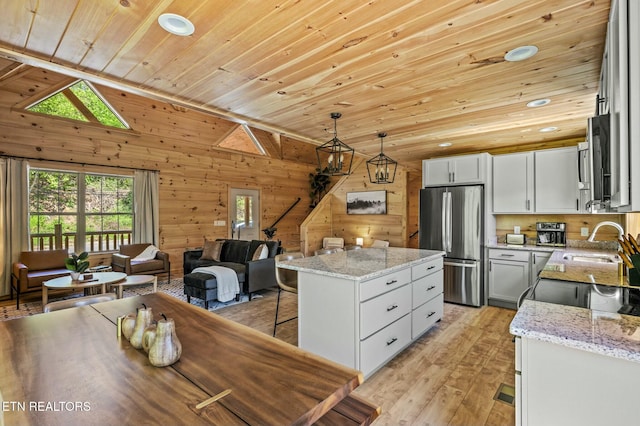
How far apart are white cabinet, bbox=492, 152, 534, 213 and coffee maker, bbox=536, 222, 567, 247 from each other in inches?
13.8

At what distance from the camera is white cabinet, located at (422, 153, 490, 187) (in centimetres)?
Answer: 464

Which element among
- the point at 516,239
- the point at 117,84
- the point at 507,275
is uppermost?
the point at 117,84

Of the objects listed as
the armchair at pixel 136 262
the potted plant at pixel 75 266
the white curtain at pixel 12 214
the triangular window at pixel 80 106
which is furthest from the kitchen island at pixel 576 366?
the triangular window at pixel 80 106

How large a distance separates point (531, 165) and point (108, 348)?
16.8ft

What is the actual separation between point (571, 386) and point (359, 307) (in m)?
1.43

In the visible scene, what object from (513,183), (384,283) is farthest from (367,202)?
(384,283)

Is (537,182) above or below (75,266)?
above

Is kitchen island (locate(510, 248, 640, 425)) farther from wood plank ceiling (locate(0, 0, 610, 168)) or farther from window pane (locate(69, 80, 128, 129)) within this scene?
window pane (locate(69, 80, 128, 129))

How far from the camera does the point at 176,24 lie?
1.77 metres

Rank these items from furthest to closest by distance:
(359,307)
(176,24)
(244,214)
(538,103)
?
(244,214) → (538,103) → (359,307) → (176,24)

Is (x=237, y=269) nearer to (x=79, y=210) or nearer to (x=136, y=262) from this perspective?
(x=136, y=262)

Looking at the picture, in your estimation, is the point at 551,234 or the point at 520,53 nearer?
the point at 520,53

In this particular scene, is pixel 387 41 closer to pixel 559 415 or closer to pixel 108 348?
pixel 559 415

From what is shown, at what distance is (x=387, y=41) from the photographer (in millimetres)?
1958
